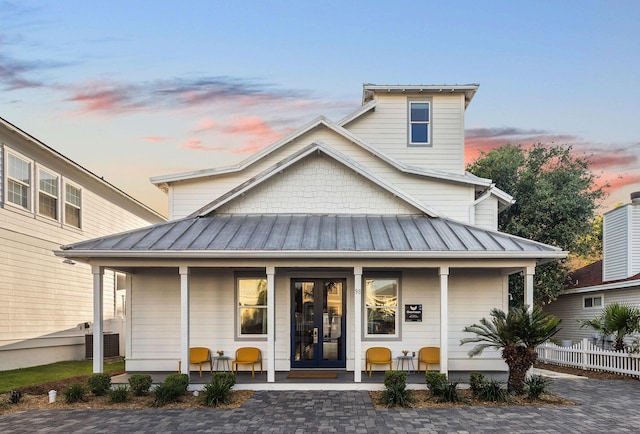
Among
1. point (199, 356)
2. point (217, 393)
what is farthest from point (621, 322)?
point (199, 356)

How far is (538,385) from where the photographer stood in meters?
10.6

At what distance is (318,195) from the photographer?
13891mm

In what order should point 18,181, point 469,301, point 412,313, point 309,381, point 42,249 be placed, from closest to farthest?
1. point 309,381
2. point 412,313
3. point 469,301
4. point 18,181
5. point 42,249

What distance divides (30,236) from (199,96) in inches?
347

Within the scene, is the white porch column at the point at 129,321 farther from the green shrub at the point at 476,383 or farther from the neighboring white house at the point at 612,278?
the neighboring white house at the point at 612,278

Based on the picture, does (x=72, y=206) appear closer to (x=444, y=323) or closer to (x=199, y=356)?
(x=199, y=356)

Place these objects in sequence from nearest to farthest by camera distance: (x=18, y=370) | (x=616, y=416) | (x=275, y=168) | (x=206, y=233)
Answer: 1. (x=616, y=416)
2. (x=206, y=233)
3. (x=275, y=168)
4. (x=18, y=370)

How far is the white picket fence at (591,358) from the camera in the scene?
14203 mm

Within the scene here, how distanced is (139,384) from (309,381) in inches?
153

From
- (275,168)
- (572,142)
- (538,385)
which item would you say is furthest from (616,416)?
(572,142)

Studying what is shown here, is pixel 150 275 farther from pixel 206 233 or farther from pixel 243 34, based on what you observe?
pixel 243 34

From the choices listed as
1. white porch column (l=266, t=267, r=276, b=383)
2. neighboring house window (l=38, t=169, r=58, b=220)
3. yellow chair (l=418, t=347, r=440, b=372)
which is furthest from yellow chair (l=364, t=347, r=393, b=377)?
neighboring house window (l=38, t=169, r=58, b=220)

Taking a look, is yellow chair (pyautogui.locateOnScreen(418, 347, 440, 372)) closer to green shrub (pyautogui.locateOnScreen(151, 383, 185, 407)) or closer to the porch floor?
the porch floor

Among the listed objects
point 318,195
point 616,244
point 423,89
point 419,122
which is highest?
point 423,89
